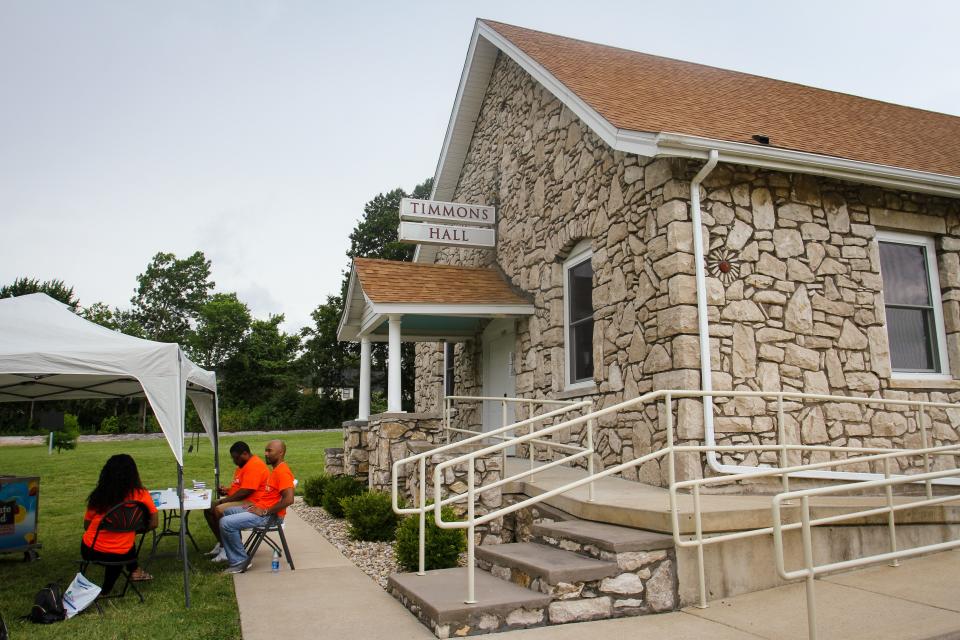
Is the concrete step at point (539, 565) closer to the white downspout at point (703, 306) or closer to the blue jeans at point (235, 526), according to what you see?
the white downspout at point (703, 306)

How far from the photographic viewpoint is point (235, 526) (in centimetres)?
691

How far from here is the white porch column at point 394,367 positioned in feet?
32.6

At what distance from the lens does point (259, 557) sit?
786cm

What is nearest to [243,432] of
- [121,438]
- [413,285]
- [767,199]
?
[121,438]

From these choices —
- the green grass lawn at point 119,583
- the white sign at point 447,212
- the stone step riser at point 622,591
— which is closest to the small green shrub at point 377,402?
the green grass lawn at point 119,583

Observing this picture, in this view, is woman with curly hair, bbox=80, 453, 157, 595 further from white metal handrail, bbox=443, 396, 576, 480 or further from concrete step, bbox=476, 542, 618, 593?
white metal handrail, bbox=443, 396, 576, 480

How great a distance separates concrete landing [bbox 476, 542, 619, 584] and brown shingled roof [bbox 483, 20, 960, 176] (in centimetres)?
449

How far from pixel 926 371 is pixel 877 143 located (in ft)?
11.1

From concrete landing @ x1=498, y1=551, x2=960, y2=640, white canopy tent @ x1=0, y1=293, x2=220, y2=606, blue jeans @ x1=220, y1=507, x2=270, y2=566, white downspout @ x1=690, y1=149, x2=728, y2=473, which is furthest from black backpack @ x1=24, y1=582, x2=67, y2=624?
white downspout @ x1=690, y1=149, x2=728, y2=473

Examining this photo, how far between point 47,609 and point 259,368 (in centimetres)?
3664

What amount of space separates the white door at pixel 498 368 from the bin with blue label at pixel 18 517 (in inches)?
266

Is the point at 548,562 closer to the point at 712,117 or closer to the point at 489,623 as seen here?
the point at 489,623

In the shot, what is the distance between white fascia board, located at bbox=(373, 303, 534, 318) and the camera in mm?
9828

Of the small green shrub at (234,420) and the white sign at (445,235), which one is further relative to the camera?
the small green shrub at (234,420)
